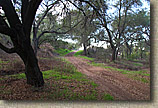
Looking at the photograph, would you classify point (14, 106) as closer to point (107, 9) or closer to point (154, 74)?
point (154, 74)

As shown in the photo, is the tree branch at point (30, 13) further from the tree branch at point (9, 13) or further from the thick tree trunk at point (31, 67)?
the thick tree trunk at point (31, 67)

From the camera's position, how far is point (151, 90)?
1.99 meters

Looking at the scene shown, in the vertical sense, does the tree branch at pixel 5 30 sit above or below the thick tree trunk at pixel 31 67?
above

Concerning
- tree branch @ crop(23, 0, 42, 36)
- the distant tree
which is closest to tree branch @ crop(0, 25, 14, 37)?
the distant tree

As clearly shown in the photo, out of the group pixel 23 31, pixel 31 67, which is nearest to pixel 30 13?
pixel 23 31

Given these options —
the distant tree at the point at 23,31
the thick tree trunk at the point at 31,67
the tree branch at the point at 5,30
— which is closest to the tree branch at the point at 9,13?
the distant tree at the point at 23,31

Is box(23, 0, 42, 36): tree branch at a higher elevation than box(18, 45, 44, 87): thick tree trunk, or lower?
higher

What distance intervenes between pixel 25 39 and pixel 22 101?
4.81ft

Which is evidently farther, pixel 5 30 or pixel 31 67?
pixel 31 67

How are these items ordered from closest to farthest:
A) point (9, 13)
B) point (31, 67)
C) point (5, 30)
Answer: point (5, 30)
point (9, 13)
point (31, 67)

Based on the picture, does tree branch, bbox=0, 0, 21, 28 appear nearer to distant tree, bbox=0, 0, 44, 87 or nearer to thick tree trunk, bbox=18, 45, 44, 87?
distant tree, bbox=0, 0, 44, 87

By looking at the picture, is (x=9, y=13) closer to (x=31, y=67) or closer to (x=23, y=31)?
(x=23, y=31)

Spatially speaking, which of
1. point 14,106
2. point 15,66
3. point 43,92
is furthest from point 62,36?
point 14,106

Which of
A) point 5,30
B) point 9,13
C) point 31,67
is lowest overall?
point 31,67
